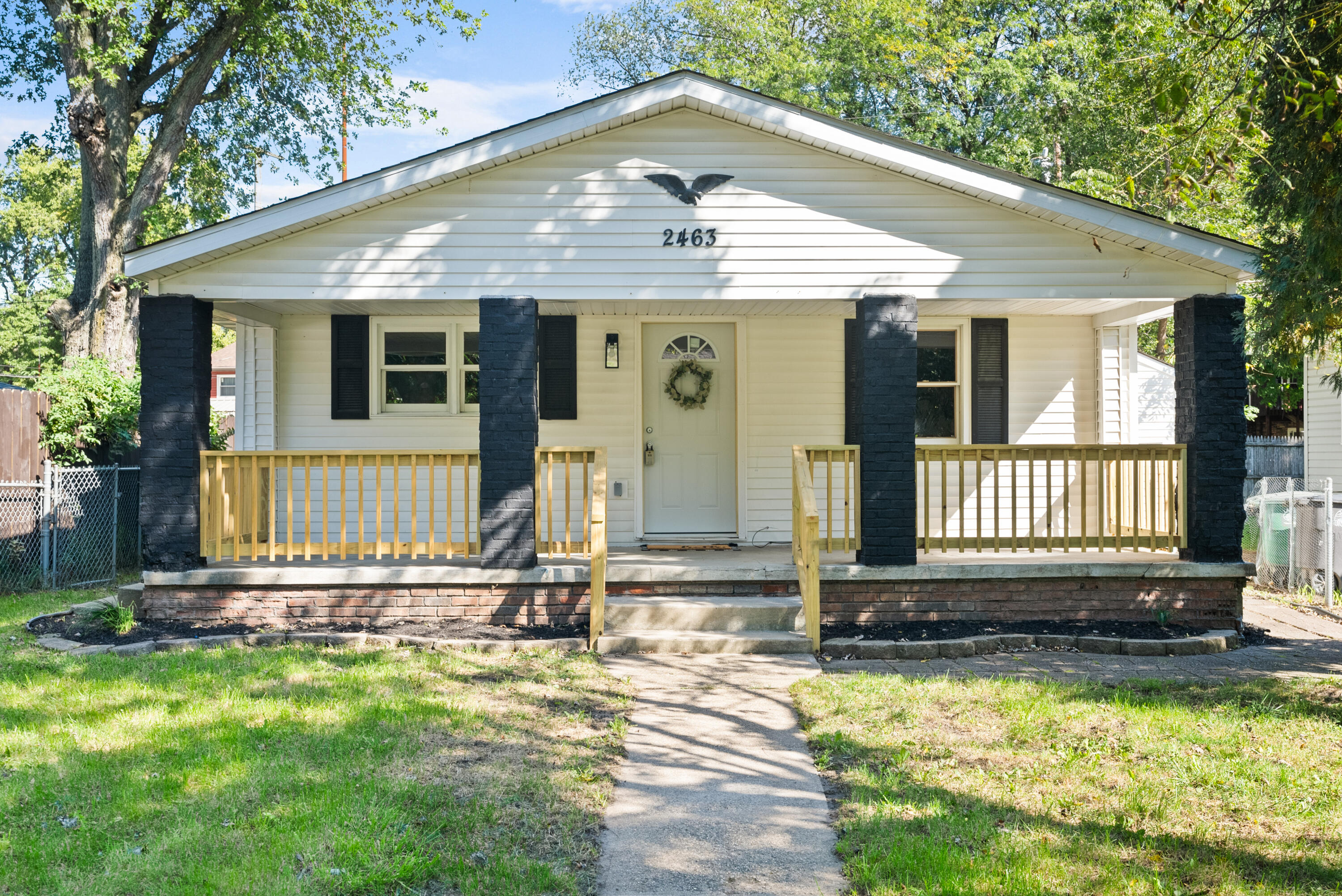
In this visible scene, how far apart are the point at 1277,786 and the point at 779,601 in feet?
12.6

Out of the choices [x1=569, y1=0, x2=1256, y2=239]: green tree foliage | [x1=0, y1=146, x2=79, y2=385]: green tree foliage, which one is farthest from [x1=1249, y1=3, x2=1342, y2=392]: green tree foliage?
[x1=0, y1=146, x2=79, y2=385]: green tree foliage

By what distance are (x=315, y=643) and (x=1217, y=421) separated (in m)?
7.52

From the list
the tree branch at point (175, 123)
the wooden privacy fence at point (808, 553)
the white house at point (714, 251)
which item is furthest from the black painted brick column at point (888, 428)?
the tree branch at point (175, 123)

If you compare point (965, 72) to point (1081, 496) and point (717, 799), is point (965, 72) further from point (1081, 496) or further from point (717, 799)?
point (717, 799)

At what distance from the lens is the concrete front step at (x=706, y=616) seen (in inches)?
290

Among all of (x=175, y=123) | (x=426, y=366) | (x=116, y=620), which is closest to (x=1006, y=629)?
(x=426, y=366)

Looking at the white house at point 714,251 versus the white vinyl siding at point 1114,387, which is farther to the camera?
the white vinyl siding at point 1114,387

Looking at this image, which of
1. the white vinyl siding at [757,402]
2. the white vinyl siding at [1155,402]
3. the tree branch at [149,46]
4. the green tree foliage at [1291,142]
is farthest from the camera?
the tree branch at [149,46]

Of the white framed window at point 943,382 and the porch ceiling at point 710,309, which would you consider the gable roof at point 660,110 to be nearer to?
the porch ceiling at point 710,309

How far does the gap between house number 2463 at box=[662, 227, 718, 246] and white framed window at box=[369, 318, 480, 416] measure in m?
2.85

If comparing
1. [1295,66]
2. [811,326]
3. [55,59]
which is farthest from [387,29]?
[1295,66]

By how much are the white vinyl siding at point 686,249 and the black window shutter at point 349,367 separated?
1.81m

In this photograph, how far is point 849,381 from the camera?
9.58 meters

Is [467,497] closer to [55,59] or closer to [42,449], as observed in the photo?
[42,449]
